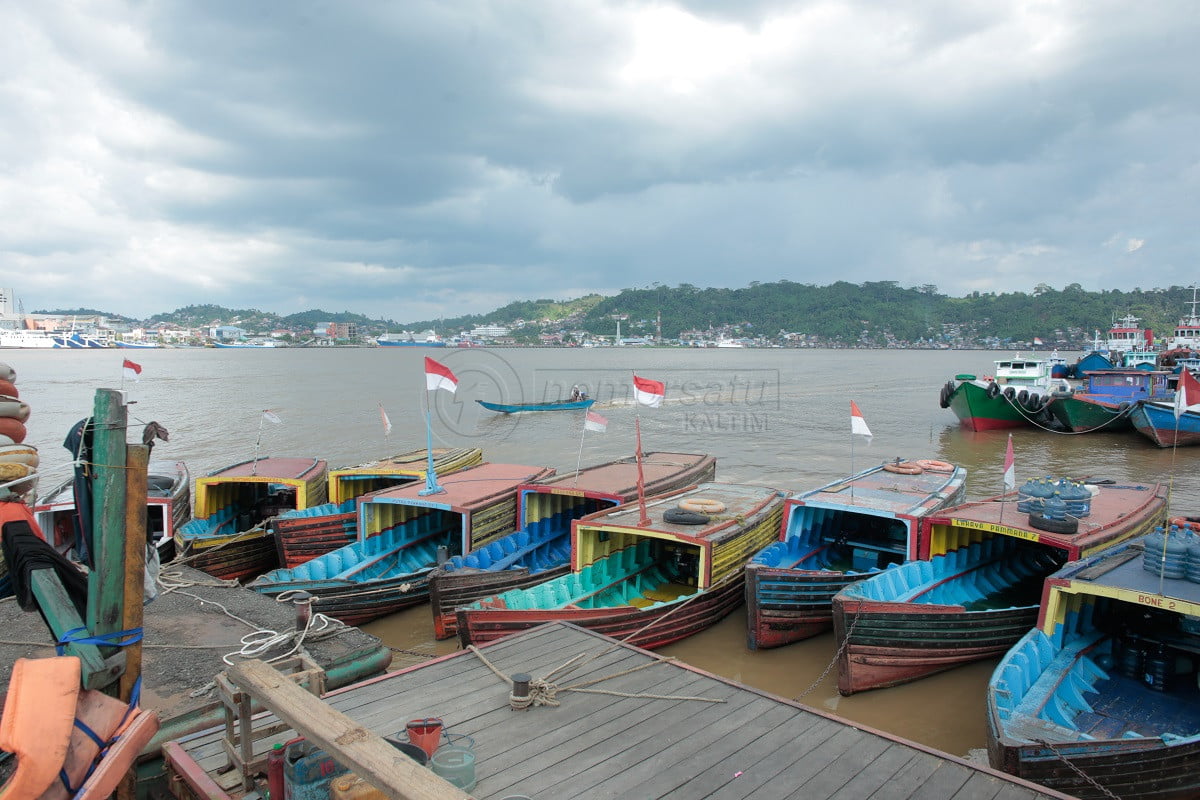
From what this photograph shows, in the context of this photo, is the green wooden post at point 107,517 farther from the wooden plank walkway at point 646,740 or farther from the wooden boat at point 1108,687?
the wooden boat at point 1108,687

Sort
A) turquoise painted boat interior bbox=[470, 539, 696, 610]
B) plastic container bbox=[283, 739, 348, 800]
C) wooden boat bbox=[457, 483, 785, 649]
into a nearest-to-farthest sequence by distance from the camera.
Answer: plastic container bbox=[283, 739, 348, 800]
wooden boat bbox=[457, 483, 785, 649]
turquoise painted boat interior bbox=[470, 539, 696, 610]

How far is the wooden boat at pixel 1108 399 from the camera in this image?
1455 inches

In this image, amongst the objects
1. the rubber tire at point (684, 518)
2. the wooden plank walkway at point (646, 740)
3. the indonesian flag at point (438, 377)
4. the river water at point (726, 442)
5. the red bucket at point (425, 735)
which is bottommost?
the river water at point (726, 442)

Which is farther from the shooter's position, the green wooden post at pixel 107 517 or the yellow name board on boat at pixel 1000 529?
the yellow name board on boat at pixel 1000 529

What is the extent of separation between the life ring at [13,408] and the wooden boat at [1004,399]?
1611 inches

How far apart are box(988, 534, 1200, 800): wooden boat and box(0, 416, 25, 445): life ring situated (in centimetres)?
1502

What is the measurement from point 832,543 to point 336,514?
1039cm

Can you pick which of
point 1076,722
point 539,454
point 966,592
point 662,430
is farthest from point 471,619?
point 662,430

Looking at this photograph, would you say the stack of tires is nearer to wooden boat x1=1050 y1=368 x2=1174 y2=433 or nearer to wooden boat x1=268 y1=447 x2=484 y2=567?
wooden boat x1=268 y1=447 x2=484 y2=567

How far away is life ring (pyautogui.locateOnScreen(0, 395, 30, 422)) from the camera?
1175 centimetres

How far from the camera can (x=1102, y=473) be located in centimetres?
2914

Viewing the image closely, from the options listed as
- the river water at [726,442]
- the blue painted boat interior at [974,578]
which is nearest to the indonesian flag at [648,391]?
the river water at [726,442]

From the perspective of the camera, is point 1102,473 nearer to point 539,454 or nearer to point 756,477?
point 756,477

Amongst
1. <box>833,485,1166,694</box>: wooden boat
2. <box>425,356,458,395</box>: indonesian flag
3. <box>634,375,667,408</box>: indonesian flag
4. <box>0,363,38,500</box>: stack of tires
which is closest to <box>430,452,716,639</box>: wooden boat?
<box>634,375,667,408</box>: indonesian flag
